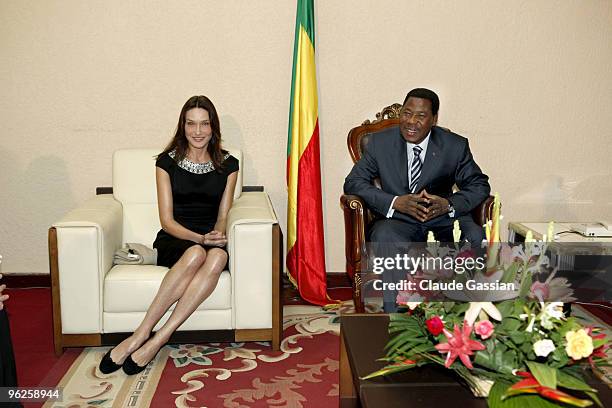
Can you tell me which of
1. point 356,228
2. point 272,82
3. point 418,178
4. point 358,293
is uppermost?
point 272,82

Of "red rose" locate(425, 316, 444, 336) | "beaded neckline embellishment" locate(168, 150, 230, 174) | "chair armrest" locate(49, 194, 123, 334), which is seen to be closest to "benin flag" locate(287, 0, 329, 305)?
"beaded neckline embellishment" locate(168, 150, 230, 174)

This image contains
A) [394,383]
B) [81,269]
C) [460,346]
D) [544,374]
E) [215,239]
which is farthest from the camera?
[215,239]

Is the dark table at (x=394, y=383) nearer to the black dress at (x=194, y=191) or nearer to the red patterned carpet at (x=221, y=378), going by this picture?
the red patterned carpet at (x=221, y=378)

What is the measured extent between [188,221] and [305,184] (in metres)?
0.86

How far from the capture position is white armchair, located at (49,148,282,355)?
3.42 meters

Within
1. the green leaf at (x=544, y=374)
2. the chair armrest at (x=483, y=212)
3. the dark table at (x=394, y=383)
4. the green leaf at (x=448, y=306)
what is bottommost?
the dark table at (x=394, y=383)

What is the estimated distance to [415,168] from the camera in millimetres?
3891

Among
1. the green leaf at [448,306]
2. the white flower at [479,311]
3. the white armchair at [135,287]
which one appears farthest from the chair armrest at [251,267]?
the white flower at [479,311]

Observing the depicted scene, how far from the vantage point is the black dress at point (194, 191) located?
3.78 meters

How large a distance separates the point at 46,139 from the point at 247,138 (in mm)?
1276

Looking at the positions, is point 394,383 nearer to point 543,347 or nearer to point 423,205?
point 543,347

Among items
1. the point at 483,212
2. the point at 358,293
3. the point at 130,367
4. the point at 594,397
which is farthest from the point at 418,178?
the point at 594,397

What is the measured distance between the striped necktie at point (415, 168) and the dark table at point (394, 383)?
4.55 ft

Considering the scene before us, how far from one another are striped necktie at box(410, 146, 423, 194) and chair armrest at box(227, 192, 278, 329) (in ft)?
2.73
